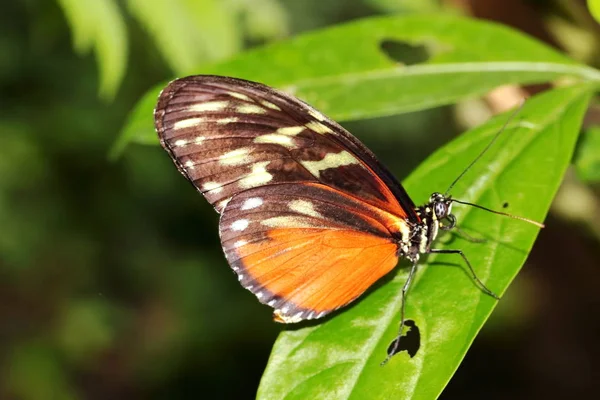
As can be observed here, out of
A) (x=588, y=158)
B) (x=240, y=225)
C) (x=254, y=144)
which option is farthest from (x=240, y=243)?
(x=588, y=158)

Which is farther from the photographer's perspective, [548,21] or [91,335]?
[91,335]

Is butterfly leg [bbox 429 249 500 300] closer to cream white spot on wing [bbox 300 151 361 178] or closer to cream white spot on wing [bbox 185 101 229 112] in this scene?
cream white spot on wing [bbox 300 151 361 178]

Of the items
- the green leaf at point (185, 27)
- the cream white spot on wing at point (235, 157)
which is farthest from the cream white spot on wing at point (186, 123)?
the green leaf at point (185, 27)

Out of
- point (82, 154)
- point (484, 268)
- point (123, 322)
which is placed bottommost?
point (123, 322)

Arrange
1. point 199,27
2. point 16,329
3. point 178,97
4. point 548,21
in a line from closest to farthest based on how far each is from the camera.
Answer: point 178,97 → point 548,21 → point 199,27 → point 16,329

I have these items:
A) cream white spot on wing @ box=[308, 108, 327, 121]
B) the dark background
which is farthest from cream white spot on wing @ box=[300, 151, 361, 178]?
the dark background

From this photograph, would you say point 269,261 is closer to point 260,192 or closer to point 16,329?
point 260,192

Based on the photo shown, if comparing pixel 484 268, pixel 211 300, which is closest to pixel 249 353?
pixel 211 300
